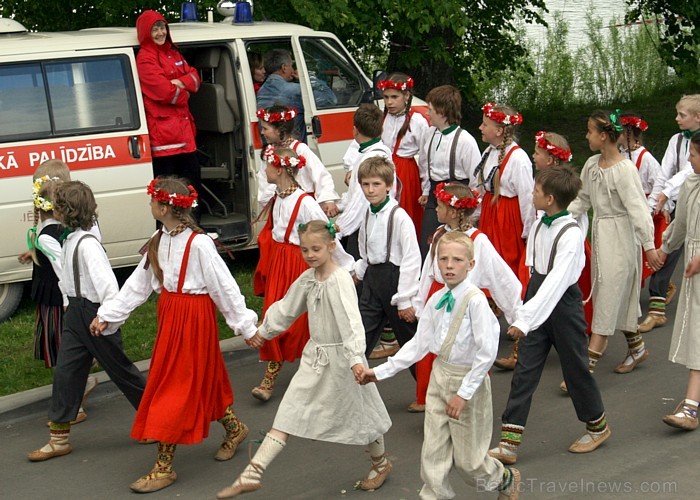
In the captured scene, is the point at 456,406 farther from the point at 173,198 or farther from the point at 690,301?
the point at 690,301

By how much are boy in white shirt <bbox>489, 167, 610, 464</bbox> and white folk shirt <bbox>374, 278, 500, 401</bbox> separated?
2.82 feet

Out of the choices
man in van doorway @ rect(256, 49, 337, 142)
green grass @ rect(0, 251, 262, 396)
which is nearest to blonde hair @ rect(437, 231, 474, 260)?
green grass @ rect(0, 251, 262, 396)

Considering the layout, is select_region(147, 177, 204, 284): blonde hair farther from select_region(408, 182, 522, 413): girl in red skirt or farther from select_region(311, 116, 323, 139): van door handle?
select_region(311, 116, 323, 139): van door handle

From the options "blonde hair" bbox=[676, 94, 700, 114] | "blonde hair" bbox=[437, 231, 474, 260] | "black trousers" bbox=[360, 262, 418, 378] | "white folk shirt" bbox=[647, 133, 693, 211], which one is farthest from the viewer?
"white folk shirt" bbox=[647, 133, 693, 211]

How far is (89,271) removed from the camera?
666 cm

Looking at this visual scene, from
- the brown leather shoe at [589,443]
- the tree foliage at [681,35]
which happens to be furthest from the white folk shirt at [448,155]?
the tree foliage at [681,35]

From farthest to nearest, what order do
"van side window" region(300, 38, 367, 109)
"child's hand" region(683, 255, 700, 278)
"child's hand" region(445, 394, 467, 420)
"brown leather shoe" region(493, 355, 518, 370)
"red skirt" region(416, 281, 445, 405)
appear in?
"van side window" region(300, 38, 367, 109), "brown leather shoe" region(493, 355, 518, 370), "child's hand" region(683, 255, 700, 278), "red skirt" region(416, 281, 445, 405), "child's hand" region(445, 394, 467, 420)

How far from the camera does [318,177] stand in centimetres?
857

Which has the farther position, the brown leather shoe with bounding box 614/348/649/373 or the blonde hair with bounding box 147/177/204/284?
the brown leather shoe with bounding box 614/348/649/373

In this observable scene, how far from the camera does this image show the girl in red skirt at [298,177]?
8352 millimetres

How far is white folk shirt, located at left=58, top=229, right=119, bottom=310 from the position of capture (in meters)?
6.64

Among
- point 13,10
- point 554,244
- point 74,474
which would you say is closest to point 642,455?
point 554,244

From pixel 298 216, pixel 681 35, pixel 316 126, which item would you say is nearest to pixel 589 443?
pixel 298 216

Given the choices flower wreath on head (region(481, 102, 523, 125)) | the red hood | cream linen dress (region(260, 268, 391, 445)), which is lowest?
cream linen dress (region(260, 268, 391, 445))
